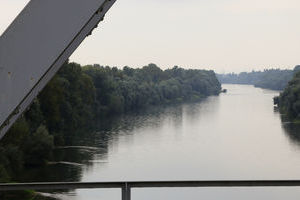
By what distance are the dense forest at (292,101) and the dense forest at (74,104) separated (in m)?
17.2

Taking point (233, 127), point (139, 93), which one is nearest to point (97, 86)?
point (139, 93)

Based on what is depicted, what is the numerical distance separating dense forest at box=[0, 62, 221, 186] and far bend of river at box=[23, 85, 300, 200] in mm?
1521

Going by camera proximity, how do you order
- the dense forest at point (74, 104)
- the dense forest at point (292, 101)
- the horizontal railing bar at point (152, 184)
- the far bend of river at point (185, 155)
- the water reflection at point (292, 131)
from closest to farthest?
the horizontal railing bar at point (152, 184) → the far bend of river at point (185, 155) → the dense forest at point (74, 104) → the water reflection at point (292, 131) → the dense forest at point (292, 101)

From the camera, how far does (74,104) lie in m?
40.3

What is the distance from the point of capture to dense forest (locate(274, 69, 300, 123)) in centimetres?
4784

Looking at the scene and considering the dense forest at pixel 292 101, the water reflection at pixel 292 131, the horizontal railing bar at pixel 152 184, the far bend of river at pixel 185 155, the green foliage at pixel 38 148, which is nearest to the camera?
the horizontal railing bar at pixel 152 184

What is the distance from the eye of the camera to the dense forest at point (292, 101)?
47841 millimetres

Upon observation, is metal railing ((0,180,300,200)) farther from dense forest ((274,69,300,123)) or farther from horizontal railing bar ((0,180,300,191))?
dense forest ((274,69,300,123))

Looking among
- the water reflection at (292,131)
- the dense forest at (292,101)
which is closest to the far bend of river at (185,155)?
the water reflection at (292,131)

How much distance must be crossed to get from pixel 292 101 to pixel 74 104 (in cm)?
2155

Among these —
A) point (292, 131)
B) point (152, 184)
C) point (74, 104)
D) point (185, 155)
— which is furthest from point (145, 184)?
point (292, 131)

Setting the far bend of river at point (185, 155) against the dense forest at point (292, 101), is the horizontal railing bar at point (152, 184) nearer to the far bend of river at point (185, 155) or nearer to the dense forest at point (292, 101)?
the far bend of river at point (185, 155)

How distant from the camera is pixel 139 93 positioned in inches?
2493

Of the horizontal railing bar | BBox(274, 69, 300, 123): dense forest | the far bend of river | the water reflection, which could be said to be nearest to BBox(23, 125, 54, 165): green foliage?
the far bend of river
